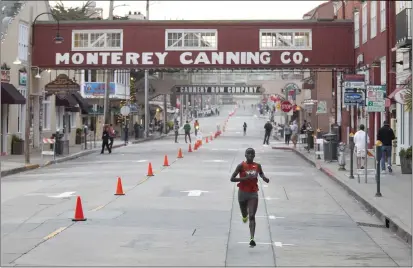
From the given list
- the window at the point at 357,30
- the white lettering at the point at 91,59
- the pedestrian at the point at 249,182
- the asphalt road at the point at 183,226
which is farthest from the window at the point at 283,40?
the pedestrian at the point at 249,182

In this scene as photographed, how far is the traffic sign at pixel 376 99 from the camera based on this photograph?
66.6ft

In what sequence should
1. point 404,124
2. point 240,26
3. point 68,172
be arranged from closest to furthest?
1. point 68,172
2. point 404,124
3. point 240,26

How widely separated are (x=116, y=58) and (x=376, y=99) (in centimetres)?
2396

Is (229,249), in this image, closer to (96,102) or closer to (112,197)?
(112,197)

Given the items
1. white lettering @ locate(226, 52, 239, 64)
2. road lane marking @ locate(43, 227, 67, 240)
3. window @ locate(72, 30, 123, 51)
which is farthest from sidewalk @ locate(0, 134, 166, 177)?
road lane marking @ locate(43, 227, 67, 240)

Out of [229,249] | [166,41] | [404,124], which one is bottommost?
[229,249]

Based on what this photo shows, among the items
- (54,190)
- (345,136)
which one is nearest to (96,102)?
(345,136)

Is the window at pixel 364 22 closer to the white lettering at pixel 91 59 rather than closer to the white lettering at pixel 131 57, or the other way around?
the white lettering at pixel 131 57

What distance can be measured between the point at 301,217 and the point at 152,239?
14.6 feet

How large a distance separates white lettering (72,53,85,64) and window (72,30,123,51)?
13.9 inches

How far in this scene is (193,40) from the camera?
4144 cm

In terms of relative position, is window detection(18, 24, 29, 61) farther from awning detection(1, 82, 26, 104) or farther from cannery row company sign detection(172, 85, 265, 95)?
cannery row company sign detection(172, 85, 265, 95)

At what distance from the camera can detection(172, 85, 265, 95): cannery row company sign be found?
8456 cm

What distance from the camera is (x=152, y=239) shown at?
11.8 m
